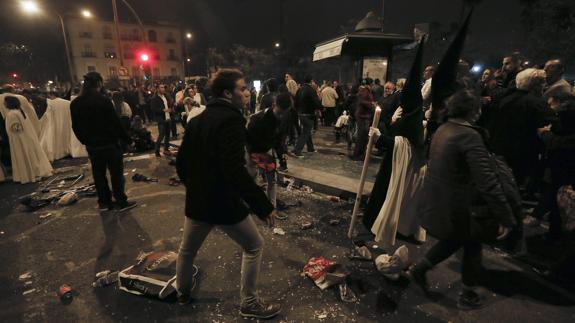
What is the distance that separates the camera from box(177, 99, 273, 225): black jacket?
215cm

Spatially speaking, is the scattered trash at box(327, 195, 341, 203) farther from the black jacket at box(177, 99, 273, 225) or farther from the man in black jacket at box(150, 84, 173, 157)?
the man in black jacket at box(150, 84, 173, 157)

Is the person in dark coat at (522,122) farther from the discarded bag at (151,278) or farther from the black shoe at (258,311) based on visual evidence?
the discarded bag at (151,278)

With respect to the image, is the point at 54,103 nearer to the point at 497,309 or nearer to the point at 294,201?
the point at 294,201

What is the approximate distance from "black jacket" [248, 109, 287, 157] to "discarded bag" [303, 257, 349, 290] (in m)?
1.69

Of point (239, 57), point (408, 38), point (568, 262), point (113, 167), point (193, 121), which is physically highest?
point (239, 57)

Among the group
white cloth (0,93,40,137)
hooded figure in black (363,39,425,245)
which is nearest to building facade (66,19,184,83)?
white cloth (0,93,40,137)

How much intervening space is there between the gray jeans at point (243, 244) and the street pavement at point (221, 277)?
0.44 meters

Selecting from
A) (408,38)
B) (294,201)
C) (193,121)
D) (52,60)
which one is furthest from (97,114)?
(52,60)

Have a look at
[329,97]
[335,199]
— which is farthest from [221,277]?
[329,97]

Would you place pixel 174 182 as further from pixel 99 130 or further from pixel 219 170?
pixel 219 170

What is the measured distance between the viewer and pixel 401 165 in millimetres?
3506

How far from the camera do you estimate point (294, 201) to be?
5.48 meters

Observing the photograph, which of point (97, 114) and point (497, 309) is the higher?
point (97, 114)

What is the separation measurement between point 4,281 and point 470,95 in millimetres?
5129
